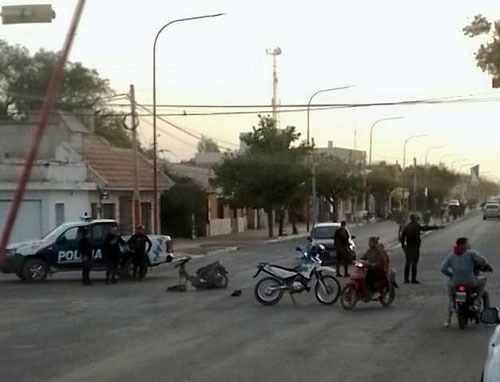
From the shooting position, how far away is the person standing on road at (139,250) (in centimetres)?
2941

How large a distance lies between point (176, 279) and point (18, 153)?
27.3m

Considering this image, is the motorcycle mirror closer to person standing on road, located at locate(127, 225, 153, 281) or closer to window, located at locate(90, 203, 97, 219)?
person standing on road, located at locate(127, 225, 153, 281)

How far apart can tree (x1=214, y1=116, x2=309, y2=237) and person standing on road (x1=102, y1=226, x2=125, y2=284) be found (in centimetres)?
3517

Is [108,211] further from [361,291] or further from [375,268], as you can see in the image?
[361,291]

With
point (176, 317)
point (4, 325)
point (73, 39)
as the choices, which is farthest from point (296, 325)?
point (73, 39)

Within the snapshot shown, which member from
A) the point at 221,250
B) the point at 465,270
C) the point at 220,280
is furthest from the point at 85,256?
the point at 221,250

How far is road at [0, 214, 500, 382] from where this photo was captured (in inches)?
477

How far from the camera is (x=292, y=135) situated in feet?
223

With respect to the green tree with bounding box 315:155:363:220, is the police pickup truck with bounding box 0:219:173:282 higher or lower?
lower

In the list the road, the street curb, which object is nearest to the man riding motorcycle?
the road

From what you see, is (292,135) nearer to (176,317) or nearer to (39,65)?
(39,65)

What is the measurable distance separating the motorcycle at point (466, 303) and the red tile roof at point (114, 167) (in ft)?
118

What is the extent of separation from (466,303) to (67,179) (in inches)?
1318

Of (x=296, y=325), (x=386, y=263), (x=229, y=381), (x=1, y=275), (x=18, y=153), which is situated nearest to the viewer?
Result: (x=229, y=381)
